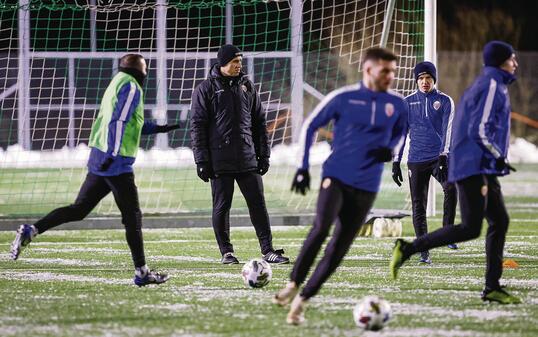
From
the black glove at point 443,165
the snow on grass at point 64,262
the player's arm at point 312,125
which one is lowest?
the snow on grass at point 64,262

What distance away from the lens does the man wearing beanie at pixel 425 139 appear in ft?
36.1

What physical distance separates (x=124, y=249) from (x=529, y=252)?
4.09 metres

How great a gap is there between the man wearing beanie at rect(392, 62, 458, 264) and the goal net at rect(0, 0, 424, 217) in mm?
4994

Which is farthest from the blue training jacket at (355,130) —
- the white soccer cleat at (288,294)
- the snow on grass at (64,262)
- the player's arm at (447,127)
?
the snow on grass at (64,262)

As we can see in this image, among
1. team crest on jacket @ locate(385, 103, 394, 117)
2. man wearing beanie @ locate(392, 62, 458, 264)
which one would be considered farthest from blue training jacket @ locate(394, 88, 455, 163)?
team crest on jacket @ locate(385, 103, 394, 117)

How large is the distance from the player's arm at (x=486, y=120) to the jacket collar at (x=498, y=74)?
0.08 metres

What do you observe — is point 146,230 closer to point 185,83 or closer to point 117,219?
point 117,219

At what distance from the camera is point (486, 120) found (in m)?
8.17

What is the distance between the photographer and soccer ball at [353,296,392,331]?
6.98m

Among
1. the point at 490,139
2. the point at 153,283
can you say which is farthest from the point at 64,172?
the point at 490,139

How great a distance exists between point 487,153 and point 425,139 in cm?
301

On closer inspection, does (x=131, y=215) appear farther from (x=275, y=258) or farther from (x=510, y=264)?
(x=510, y=264)

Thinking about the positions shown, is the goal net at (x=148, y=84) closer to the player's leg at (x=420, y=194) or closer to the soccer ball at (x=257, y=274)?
the player's leg at (x=420, y=194)

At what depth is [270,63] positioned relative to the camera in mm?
21969
